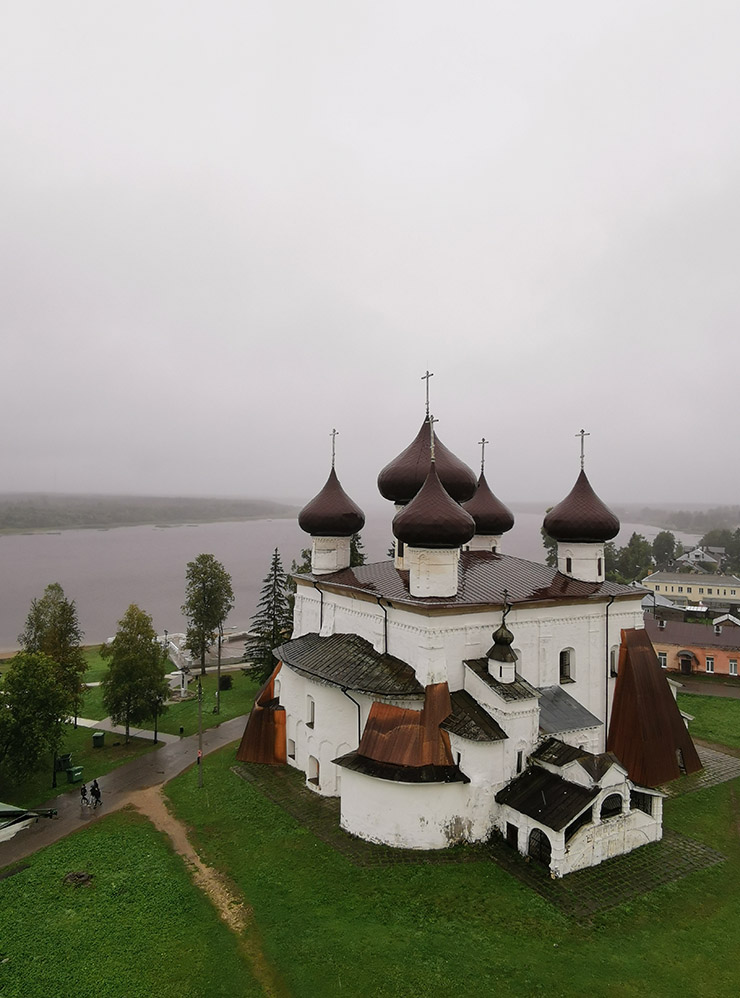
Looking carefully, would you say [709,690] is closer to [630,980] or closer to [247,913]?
[630,980]

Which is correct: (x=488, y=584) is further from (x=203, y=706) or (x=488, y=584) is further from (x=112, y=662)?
(x=203, y=706)

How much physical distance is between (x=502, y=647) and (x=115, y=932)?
341 inches

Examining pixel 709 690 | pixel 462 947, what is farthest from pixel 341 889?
pixel 709 690

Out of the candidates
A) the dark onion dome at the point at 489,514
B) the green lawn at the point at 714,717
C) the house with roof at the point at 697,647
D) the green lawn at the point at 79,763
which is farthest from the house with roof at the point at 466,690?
the house with roof at the point at 697,647

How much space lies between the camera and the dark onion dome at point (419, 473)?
57.2 ft

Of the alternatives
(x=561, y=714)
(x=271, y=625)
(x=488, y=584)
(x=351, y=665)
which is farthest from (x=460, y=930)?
(x=271, y=625)

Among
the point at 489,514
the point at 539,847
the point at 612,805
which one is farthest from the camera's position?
the point at 489,514

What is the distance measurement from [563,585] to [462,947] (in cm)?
917

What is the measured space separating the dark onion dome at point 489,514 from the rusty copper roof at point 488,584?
1929 mm

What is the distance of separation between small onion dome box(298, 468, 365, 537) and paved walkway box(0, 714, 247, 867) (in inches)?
294

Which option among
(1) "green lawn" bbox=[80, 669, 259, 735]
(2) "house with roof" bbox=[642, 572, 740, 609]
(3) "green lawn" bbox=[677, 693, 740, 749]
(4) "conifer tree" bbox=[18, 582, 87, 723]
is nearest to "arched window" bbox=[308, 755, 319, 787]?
(1) "green lawn" bbox=[80, 669, 259, 735]

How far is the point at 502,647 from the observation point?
42.6ft

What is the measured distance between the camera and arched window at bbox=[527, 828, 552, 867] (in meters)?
11.2

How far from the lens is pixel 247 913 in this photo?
9.98 meters
